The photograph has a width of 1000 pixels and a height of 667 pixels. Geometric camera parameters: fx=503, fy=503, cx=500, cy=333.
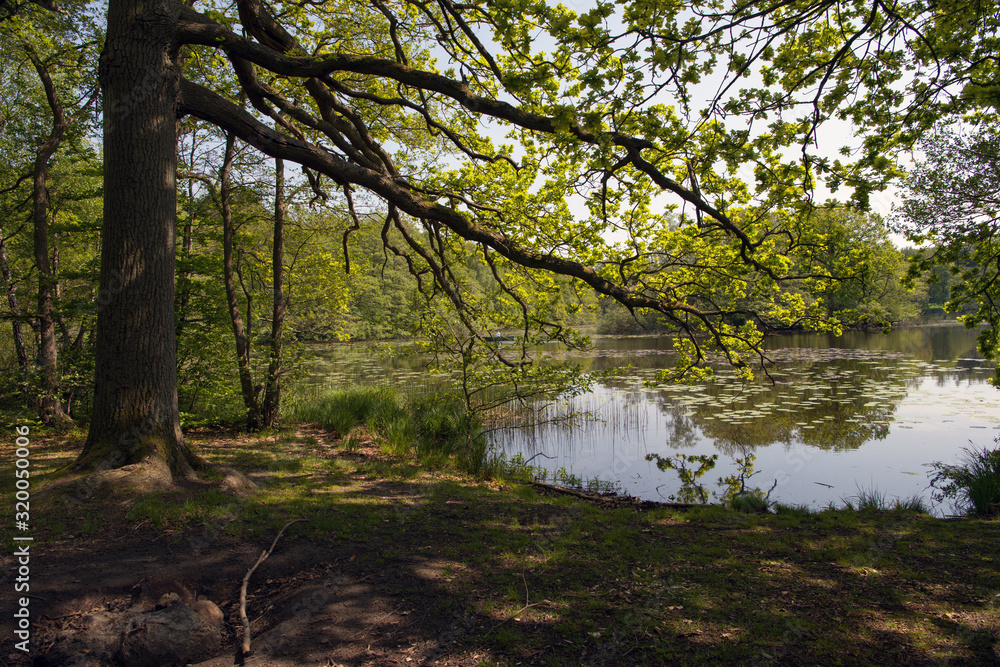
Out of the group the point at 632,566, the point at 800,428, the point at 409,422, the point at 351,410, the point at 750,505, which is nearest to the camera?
the point at 632,566

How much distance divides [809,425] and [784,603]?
853 centimetres

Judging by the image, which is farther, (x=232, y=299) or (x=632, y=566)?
(x=232, y=299)

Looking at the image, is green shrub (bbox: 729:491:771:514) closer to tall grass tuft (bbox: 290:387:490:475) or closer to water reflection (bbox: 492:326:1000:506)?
water reflection (bbox: 492:326:1000:506)

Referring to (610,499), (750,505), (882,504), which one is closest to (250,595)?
(610,499)

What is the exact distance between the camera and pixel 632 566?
11.7 ft

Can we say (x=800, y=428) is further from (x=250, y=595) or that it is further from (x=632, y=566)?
(x=250, y=595)

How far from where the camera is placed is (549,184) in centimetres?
660

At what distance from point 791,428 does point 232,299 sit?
10668 millimetres

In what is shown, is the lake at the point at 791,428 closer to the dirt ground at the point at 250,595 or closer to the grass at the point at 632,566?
the grass at the point at 632,566

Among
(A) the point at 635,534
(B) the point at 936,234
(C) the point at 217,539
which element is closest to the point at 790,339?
(B) the point at 936,234

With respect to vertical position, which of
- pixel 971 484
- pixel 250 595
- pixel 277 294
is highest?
pixel 277 294

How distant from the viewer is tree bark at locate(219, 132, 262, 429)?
8.12 metres

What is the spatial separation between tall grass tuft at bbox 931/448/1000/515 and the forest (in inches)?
3.6

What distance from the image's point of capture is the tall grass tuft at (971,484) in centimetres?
561
